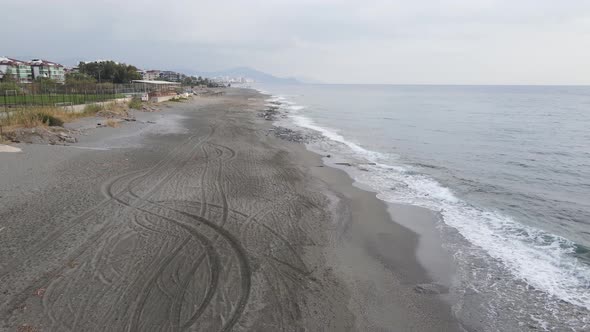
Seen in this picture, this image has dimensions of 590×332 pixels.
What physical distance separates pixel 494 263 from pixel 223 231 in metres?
6.07

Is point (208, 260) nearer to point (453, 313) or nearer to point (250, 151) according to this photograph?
point (453, 313)

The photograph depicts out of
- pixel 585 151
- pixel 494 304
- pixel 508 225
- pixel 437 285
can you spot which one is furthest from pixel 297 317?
pixel 585 151

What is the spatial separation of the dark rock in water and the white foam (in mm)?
1887

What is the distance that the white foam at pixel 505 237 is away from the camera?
7527 millimetres

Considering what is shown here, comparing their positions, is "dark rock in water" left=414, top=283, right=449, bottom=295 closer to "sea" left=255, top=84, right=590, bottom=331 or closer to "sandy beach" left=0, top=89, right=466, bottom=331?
"sandy beach" left=0, top=89, right=466, bottom=331

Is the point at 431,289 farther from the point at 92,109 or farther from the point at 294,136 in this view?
the point at 92,109

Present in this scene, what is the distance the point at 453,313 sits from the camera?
6.32 metres

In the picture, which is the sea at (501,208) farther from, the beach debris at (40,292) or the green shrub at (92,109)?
the green shrub at (92,109)

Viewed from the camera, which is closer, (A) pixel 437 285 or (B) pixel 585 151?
(A) pixel 437 285

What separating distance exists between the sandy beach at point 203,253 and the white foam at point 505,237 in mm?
1069

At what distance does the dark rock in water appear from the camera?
6941mm

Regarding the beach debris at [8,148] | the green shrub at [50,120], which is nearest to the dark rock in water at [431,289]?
the beach debris at [8,148]

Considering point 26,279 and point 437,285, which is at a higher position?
point 26,279

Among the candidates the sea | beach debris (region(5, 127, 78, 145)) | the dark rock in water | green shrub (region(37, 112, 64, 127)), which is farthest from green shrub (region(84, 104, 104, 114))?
the dark rock in water
